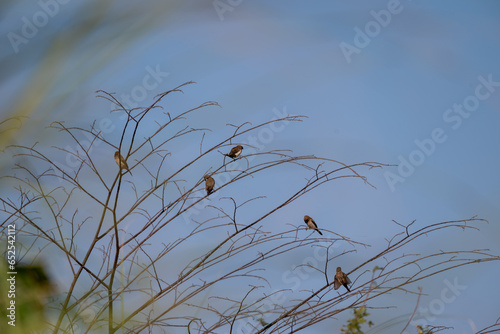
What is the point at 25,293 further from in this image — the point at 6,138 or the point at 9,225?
the point at 9,225

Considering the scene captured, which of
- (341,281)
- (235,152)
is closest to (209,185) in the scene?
(235,152)

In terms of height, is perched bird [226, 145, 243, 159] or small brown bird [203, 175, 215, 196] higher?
perched bird [226, 145, 243, 159]

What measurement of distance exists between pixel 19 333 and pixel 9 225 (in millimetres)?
953

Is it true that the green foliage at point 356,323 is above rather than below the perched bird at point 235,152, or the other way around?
below

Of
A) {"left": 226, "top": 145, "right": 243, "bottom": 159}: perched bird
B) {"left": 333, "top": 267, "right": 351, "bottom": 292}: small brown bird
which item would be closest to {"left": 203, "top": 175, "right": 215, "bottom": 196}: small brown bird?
{"left": 226, "top": 145, "right": 243, "bottom": 159}: perched bird

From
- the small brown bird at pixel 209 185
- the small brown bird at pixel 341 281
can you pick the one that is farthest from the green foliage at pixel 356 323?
the small brown bird at pixel 209 185

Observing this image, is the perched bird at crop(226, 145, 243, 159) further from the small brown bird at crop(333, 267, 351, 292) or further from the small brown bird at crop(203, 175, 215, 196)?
the small brown bird at crop(333, 267, 351, 292)

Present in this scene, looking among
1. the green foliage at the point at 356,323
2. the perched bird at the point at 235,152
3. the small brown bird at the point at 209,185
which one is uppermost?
the perched bird at the point at 235,152

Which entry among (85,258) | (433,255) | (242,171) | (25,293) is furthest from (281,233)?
(25,293)

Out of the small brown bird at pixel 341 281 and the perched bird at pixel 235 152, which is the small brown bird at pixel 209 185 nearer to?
the perched bird at pixel 235 152

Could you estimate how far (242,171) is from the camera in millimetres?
1950

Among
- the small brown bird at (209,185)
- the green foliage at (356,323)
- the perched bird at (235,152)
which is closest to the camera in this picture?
the green foliage at (356,323)

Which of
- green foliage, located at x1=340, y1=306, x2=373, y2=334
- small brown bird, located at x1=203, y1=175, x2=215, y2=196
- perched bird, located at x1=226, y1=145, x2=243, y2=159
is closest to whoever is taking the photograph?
green foliage, located at x1=340, y1=306, x2=373, y2=334

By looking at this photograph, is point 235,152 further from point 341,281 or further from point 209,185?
point 341,281
